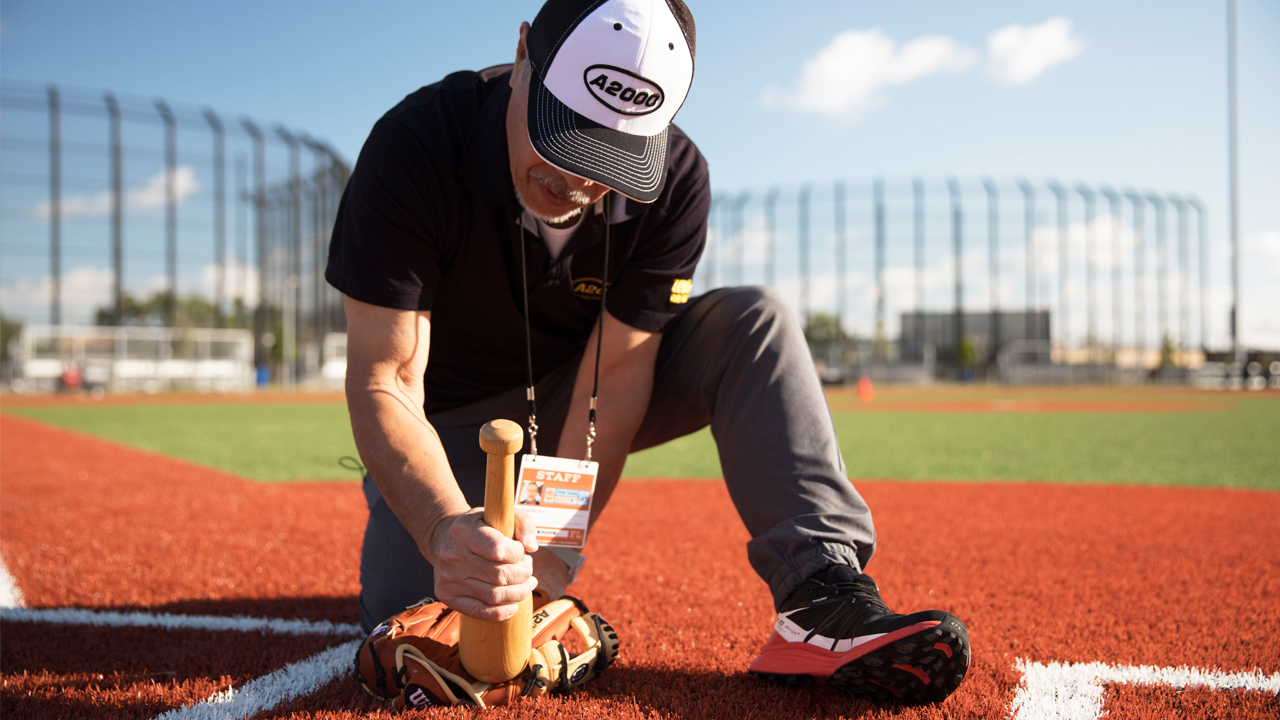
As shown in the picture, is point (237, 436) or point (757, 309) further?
point (237, 436)

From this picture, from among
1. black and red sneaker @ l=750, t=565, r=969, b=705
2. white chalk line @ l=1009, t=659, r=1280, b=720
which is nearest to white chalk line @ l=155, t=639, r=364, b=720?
black and red sneaker @ l=750, t=565, r=969, b=705

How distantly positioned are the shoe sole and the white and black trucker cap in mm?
979

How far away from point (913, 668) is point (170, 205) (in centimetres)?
3448

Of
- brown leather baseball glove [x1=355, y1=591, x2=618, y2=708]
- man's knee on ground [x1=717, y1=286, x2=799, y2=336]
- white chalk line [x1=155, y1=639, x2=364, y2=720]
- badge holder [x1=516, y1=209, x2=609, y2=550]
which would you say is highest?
man's knee on ground [x1=717, y1=286, x2=799, y2=336]

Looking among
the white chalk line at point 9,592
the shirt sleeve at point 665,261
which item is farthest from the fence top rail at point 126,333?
the shirt sleeve at point 665,261

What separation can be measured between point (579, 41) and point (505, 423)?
80cm

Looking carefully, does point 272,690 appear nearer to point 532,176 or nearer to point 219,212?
point 532,176

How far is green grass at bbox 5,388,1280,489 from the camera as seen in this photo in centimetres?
596

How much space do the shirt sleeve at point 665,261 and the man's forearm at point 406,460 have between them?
63 centimetres

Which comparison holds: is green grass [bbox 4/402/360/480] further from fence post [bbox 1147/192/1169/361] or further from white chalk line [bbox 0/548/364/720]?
fence post [bbox 1147/192/1169/361]

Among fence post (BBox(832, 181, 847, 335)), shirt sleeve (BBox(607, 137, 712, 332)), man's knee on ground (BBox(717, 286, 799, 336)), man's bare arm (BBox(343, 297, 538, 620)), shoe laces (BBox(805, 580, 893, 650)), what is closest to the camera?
man's bare arm (BBox(343, 297, 538, 620))

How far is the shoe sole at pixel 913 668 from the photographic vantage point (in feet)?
4.17

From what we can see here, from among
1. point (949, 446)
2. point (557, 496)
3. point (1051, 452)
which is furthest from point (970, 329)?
point (557, 496)

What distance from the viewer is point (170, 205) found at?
2966cm
